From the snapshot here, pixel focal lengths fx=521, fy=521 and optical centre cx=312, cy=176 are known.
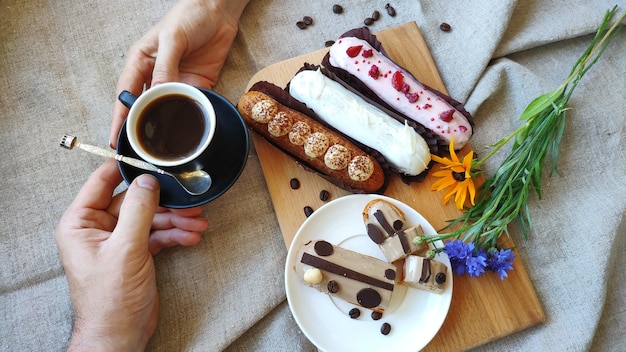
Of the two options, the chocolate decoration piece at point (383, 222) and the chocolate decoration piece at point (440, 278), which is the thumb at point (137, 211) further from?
the chocolate decoration piece at point (440, 278)

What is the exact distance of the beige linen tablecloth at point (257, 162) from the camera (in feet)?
4.44

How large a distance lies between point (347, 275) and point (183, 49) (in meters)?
0.74

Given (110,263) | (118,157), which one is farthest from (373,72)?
(110,263)

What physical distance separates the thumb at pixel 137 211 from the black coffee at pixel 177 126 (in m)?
0.08

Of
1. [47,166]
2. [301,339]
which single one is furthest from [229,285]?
[47,166]

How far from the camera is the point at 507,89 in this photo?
150cm

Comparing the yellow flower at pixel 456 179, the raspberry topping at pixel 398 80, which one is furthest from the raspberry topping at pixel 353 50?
the yellow flower at pixel 456 179

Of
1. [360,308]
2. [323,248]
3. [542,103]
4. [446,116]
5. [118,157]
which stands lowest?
[360,308]

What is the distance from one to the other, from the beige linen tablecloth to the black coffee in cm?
28

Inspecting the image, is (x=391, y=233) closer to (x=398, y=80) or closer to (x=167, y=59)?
(x=398, y=80)

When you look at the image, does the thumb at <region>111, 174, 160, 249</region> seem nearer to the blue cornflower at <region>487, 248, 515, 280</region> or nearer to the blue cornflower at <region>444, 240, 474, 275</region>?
the blue cornflower at <region>444, 240, 474, 275</region>

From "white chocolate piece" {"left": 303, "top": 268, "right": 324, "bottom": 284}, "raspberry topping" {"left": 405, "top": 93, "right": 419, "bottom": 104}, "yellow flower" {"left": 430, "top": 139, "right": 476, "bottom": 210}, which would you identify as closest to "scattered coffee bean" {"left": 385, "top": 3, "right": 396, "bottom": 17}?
"raspberry topping" {"left": 405, "top": 93, "right": 419, "bottom": 104}

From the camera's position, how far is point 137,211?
1.16 m

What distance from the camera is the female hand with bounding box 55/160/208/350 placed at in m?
1.18
